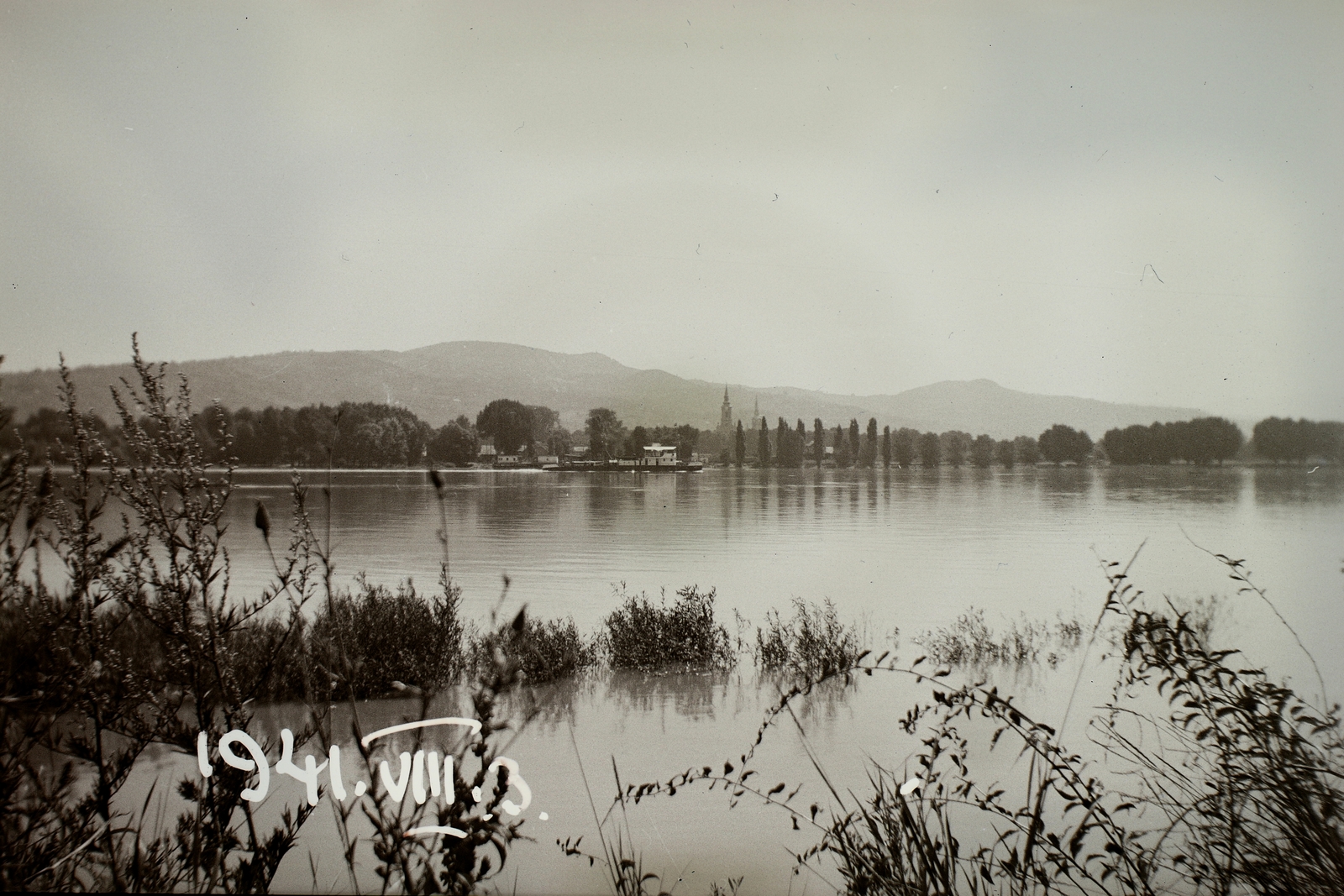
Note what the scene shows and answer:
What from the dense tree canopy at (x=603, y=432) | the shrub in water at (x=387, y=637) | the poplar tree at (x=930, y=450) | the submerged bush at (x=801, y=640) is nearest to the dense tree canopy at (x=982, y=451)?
the poplar tree at (x=930, y=450)

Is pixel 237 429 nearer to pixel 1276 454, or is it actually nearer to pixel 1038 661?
pixel 1038 661

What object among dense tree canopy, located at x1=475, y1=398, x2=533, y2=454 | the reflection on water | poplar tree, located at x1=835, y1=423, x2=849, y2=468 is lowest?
the reflection on water

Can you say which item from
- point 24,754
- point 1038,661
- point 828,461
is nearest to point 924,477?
point 828,461

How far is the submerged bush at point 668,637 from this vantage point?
6.06 meters

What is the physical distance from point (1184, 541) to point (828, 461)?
3149 mm

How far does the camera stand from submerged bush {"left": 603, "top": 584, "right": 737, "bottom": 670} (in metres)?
6.06

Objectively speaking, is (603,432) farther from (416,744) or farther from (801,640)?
(416,744)

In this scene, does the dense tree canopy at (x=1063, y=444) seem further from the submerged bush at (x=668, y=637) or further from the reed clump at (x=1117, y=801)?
the submerged bush at (x=668, y=637)

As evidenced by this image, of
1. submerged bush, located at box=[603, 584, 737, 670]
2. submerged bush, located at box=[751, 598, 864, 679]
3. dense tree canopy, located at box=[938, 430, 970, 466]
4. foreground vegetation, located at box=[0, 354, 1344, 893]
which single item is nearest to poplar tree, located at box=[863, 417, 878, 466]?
dense tree canopy, located at box=[938, 430, 970, 466]

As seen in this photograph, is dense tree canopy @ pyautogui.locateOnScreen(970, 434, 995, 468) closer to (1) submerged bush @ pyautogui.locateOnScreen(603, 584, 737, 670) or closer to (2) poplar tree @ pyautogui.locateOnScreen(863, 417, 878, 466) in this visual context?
(2) poplar tree @ pyautogui.locateOnScreen(863, 417, 878, 466)

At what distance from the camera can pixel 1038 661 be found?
6168mm

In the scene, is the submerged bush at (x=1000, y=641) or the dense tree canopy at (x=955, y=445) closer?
the submerged bush at (x=1000, y=641)

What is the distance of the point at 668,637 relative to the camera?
6.12 meters

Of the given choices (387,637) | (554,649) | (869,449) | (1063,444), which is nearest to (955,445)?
(869,449)
